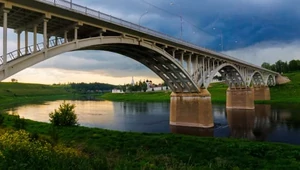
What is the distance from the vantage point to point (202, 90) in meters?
36.5

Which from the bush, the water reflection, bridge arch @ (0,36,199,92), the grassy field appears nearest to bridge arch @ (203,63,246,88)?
bridge arch @ (0,36,199,92)

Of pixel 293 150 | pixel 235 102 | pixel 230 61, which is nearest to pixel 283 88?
pixel 235 102

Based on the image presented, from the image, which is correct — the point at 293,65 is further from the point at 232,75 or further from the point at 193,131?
the point at 193,131

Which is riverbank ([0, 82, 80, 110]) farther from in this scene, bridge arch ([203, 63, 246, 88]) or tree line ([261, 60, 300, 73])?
tree line ([261, 60, 300, 73])

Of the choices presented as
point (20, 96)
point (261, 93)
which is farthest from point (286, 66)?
point (20, 96)

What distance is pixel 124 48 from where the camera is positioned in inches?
1144

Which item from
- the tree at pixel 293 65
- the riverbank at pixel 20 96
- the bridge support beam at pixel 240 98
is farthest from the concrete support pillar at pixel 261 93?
the riverbank at pixel 20 96

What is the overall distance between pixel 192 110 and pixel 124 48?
1347 centimetres

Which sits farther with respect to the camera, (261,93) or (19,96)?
(19,96)

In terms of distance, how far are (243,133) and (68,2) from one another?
26349mm

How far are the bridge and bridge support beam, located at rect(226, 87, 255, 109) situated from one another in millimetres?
3217

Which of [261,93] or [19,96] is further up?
[261,93]

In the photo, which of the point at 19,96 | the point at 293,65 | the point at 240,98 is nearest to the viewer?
the point at 240,98

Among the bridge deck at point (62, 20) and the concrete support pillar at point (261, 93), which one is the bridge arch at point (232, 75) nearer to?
the concrete support pillar at point (261, 93)
